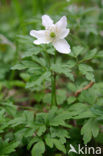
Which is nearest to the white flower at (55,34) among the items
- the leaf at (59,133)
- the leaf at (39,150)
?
the leaf at (59,133)

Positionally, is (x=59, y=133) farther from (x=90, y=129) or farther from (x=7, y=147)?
(x=7, y=147)

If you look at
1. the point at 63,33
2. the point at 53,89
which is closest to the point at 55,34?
the point at 63,33

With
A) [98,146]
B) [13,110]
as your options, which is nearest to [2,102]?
[13,110]

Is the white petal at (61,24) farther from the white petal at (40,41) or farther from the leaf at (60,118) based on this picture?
the leaf at (60,118)

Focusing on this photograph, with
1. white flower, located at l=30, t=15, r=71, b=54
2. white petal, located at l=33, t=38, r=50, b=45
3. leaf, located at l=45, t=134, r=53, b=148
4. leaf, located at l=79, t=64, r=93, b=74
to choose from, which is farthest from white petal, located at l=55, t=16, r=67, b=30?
leaf, located at l=45, t=134, r=53, b=148

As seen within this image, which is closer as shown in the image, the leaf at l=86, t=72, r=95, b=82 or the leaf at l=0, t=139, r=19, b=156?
the leaf at l=0, t=139, r=19, b=156

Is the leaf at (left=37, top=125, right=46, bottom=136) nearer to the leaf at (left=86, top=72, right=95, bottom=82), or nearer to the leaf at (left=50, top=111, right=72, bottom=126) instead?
the leaf at (left=50, top=111, right=72, bottom=126)
